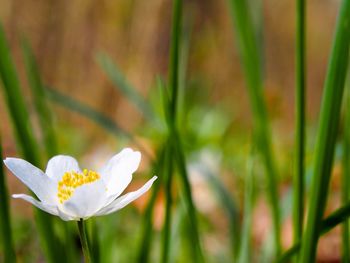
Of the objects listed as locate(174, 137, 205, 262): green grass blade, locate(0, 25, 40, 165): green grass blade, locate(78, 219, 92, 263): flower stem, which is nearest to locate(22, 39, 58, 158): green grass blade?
locate(0, 25, 40, 165): green grass blade

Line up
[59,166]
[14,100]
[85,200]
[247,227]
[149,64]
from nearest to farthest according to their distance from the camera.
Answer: [85,200], [59,166], [14,100], [247,227], [149,64]

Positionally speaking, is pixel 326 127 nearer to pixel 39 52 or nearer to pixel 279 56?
pixel 39 52

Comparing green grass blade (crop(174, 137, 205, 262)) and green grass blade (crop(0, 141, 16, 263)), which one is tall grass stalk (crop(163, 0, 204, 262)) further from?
green grass blade (crop(0, 141, 16, 263))

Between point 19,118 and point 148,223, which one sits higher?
point 19,118

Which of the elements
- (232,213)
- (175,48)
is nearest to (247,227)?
(232,213)

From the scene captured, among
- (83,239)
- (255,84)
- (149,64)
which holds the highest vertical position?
(149,64)

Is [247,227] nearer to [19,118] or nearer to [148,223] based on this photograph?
[148,223]
